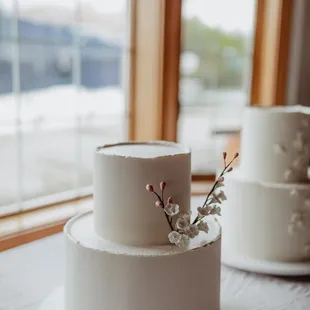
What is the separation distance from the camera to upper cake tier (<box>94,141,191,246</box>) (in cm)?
87

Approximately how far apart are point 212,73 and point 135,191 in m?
1.13

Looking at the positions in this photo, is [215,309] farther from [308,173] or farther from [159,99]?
[159,99]

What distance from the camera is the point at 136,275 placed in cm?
86

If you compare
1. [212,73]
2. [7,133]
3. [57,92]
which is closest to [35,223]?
[7,133]

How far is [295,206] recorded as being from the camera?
1.22 m

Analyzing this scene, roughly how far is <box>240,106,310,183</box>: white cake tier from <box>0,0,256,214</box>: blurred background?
596 millimetres

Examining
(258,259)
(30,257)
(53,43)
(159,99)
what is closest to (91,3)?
(53,43)

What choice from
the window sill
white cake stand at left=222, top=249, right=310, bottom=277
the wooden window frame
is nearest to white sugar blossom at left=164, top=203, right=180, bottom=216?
white cake stand at left=222, top=249, right=310, bottom=277

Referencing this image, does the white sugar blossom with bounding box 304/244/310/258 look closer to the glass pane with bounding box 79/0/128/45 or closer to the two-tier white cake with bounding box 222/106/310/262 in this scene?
the two-tier white cake with bounding box 222/106/310/262

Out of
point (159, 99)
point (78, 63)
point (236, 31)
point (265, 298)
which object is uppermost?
point (236, 31)

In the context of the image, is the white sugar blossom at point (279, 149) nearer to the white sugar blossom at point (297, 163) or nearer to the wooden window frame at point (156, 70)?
the white sugar blossom at point (297, 163)

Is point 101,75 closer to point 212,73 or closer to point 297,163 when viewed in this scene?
point 212,73

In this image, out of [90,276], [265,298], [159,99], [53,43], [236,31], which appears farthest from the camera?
[236,31]

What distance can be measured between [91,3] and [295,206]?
0.89 metres
